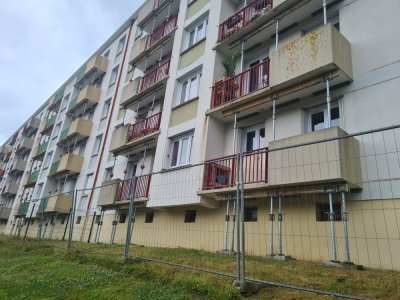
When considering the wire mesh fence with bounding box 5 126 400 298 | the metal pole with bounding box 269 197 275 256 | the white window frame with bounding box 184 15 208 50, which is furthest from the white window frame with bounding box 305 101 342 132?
the white window frame with bounding box 184 15 208 50

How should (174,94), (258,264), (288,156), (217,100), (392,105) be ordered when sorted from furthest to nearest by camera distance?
1. (174,94)
2. (217,100)
3. (288,156)
4. (392,105)
5. (258,264)

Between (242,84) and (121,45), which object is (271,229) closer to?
(242,84)

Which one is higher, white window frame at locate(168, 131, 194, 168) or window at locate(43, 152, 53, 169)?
window at locate(43, 152, 53, 169)

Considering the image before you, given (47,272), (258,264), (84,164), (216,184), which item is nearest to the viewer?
(258,264)

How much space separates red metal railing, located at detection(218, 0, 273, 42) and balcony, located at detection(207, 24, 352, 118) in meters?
2.37

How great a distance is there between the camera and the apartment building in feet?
26.8

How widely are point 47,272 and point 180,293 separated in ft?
14.1

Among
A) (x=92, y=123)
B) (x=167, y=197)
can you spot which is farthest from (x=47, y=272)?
(x=92, y=123)

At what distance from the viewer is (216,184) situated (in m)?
10.8

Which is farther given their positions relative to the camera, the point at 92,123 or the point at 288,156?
the point at 92,123

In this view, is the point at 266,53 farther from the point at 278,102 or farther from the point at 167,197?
the point at 167,197

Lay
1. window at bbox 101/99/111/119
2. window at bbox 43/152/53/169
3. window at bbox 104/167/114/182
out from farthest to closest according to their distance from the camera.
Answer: window at bbox 43/152/53/169
window at bbox 101/99/111/119
window at bbox 104/167/114/182

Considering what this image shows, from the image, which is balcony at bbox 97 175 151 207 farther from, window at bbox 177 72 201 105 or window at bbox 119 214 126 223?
window at bbox 177 72 201 105

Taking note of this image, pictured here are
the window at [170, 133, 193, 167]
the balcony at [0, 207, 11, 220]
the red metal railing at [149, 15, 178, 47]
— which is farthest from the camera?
the balcony at [0, 207, 11, 220]
